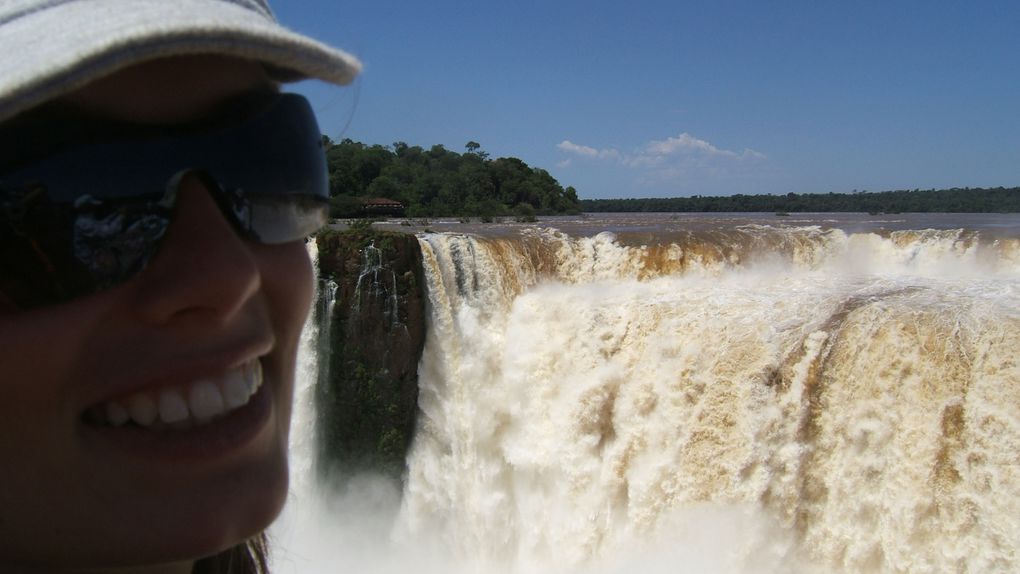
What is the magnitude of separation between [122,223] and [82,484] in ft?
0.68

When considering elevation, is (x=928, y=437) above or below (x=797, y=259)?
below

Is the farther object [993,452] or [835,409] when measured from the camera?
[835,409]

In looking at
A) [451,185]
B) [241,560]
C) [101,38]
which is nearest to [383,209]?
[451,185]

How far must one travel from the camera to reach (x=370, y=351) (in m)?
11.9

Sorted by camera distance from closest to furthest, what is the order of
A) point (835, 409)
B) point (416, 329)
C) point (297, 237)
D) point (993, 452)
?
point (297, 237)
point (993, 452)
point (835, 409)
point (416, 329)

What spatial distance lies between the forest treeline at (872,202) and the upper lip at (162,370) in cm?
4044

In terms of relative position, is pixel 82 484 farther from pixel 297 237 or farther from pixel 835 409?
pixel 835 409

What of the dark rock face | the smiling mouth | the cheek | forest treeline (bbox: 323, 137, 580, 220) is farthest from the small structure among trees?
the smiling mouth

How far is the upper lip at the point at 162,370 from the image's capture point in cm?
60

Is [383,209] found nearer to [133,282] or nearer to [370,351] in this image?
[370,351]

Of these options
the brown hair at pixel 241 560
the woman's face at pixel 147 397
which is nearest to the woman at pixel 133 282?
the woman's face at pixel 147 397

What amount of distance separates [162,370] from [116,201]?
0.47ft

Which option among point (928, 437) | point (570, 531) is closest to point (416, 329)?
point (570, 531)

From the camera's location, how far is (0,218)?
56 centimetres
